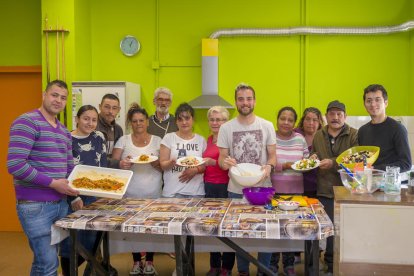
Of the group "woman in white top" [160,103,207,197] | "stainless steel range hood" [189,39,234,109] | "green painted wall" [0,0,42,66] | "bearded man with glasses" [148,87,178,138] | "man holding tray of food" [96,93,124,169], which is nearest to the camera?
"woman in white top" [160,103,207,197]

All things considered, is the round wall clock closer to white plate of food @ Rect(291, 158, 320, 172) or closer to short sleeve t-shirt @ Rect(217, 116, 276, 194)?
short sleeve t-shirt @ Rect(217, 116, 276, 194)

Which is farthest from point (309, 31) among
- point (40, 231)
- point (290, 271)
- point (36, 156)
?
point (40, 231)

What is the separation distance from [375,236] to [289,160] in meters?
1.28

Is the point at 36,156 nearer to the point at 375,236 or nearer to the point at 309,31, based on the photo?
the point at 375,236

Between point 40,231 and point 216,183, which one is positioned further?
point 216,183

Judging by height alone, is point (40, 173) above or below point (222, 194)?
above

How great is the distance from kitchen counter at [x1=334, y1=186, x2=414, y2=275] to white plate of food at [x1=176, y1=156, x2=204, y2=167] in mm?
1216

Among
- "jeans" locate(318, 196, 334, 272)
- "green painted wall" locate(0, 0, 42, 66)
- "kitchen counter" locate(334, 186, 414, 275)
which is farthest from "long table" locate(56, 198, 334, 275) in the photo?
"green painted wall" locate(0, 0, 42, 66)

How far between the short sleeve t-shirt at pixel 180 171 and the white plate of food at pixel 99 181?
0.45 metres

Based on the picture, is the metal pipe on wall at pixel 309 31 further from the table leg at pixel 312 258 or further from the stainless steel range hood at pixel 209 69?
the table leg at pixel 312 258

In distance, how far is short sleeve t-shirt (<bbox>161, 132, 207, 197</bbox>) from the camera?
132 inches

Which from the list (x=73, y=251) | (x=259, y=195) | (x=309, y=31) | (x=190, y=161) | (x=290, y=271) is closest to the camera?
(x=73, y=251)

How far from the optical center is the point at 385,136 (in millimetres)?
2844

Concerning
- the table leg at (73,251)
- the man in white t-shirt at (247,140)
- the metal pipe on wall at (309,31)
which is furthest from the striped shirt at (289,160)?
the metal pipe on wall at (309,31)
